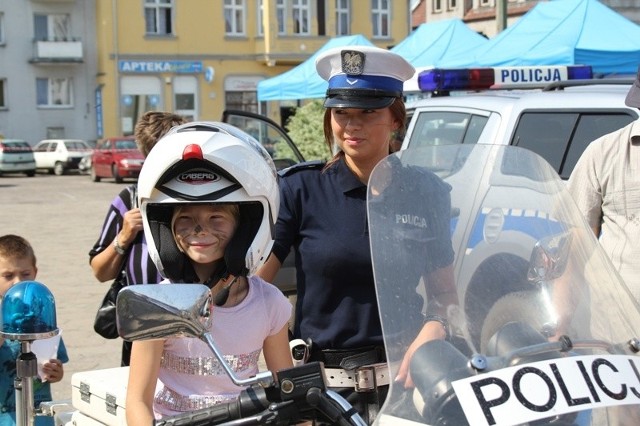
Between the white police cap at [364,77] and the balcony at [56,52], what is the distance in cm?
4254

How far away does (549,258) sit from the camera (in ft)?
7.10

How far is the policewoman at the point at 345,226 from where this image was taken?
9.86 ft

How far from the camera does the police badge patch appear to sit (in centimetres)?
306

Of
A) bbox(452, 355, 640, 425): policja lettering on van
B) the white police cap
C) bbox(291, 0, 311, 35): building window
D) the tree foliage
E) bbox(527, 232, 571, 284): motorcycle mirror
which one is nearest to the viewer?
bbox(452, 355, 640, 425): policja lettering on van

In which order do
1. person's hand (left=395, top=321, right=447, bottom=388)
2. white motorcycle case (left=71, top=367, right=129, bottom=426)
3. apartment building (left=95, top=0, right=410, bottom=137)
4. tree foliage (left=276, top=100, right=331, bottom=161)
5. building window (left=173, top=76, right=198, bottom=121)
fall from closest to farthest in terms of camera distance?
person's hand (left=395, top=321, right=447, bottom=388) < white motorcycle case (left=71, top=367, right=129, bottom=426) < tree foliage (left=276, top=100, right=331, bottom=161) < apartment building (left=95, top=0, right=410, bottom=137) < building window (left=173, top=76, right=198, bottom=121)

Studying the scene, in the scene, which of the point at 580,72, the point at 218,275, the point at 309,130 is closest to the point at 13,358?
the point at 218,275

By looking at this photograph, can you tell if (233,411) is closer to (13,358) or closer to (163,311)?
(163,311)

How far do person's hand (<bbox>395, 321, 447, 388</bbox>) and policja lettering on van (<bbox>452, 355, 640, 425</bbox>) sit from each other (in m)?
0.11

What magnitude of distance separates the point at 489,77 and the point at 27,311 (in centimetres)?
679

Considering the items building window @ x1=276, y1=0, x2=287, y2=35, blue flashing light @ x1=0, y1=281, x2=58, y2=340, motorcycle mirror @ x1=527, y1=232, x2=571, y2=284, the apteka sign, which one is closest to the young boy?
blue flashing light @ x1=0, y1=281, x2=58, y2=340

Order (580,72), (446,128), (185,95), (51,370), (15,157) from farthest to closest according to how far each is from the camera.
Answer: (185,95)
(15,157)
(580,72)
(446,128)
(51,370)

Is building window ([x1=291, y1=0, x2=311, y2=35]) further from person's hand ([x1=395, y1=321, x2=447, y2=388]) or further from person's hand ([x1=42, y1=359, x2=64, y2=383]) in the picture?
person's hand ([x1=395, y1=321, x2=447, y2=388])

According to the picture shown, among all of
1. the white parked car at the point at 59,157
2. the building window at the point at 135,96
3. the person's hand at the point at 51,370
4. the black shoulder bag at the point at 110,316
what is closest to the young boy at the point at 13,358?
the person's hand at the point at 51,370

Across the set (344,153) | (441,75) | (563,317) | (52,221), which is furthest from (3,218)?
(563,317)
